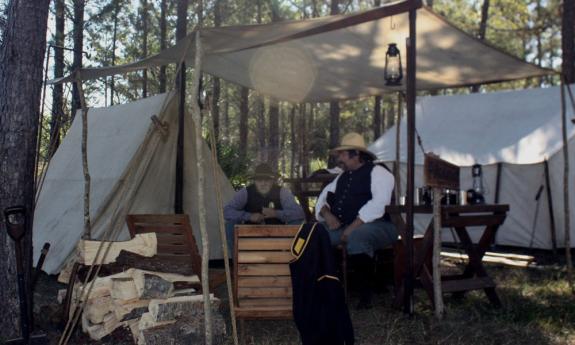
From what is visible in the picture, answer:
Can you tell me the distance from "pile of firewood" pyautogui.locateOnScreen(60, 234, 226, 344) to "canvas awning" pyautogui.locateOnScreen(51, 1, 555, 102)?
5.16ft

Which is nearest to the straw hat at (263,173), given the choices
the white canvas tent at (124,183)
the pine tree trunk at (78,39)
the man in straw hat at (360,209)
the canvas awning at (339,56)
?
the man in straw hat at (360,209)

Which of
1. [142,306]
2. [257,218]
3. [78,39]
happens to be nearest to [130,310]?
[142,306]

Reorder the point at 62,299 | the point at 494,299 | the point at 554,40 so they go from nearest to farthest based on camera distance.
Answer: the point at 62,299 < the point at 494,299 < the point at 554,40

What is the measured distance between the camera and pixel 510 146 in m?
7.92

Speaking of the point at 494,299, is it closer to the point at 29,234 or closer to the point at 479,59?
the point at 479,59

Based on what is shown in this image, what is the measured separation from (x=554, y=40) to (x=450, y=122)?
15.4 m

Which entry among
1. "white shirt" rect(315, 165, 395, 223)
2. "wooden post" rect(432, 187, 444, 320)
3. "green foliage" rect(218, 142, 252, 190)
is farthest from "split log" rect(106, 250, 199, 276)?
"green foliage" rect(218, 142, 252, 190)

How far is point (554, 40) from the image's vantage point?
21891mm

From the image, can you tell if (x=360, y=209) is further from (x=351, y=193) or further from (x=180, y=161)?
(x=180, y=161)

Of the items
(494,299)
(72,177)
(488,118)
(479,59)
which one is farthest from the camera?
(488,118)

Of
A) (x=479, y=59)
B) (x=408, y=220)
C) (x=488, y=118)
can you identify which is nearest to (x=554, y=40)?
(x=488, y=118)

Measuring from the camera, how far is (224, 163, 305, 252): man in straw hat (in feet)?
17.4

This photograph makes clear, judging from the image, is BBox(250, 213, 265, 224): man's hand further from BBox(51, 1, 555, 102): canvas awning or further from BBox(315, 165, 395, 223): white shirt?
BBox(51, 1, 555, 102): canvas awning

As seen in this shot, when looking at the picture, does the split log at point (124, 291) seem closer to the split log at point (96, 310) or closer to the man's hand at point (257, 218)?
the split log at point (96, 310)
